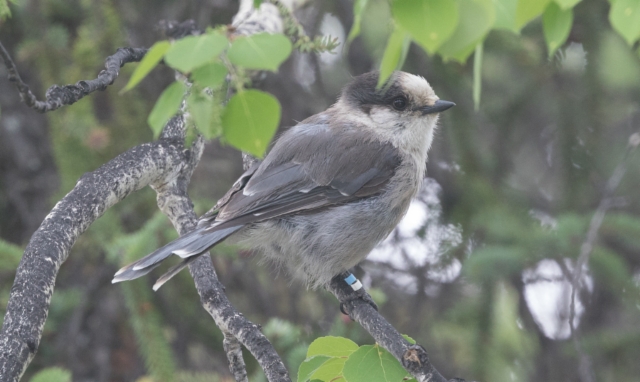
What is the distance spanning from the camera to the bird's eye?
307cm

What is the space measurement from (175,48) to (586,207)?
3.11 m

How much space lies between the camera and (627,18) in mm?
1296

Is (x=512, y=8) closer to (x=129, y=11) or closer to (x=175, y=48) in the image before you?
(x=175, y=48)

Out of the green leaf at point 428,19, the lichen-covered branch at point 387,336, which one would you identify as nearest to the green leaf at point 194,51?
the green leaf at point 428,19

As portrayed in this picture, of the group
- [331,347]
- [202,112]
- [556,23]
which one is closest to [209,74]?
[202,112]

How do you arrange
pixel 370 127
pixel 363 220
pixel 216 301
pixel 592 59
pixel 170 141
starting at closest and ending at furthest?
pixel 216 301 < pixel 170 141 < pixel 363 220 < pixel 370 127 < pixel 592 59

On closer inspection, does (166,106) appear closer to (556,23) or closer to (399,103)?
(556,23)

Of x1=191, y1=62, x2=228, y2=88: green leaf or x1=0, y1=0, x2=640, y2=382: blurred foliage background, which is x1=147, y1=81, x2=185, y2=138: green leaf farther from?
x1=0, y1=0, x2=640, y2=382: blurred foliage background

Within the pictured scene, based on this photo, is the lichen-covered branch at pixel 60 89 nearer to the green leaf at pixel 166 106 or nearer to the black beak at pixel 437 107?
the green leaf at pixel 166 106

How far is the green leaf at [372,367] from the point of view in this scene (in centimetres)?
176

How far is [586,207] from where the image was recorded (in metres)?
3.72

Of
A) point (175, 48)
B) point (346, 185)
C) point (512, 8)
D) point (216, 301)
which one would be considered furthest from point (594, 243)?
point (175, 48)

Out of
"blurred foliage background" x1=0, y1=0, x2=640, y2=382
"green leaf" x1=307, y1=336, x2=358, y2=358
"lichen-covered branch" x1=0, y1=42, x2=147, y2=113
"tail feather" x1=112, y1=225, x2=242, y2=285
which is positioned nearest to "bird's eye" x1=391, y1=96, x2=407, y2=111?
"blurred foliage background" x1=0, y1=0, x2=640, y2=382

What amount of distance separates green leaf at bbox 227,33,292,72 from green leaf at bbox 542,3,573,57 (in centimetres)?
56
